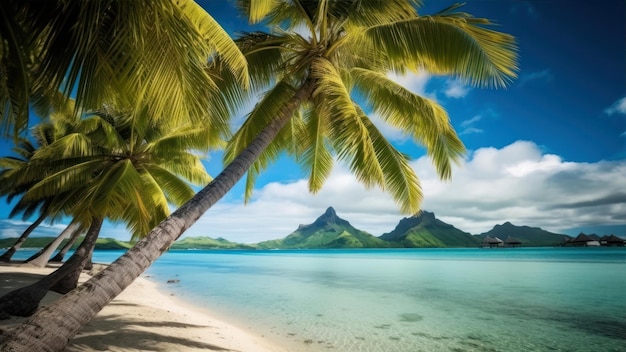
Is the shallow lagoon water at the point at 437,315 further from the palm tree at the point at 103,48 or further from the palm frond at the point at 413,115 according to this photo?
the palm tree at the point at 103,48

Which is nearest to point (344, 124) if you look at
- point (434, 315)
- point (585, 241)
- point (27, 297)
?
point (27, 297)

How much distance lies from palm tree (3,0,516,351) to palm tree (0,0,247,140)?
1641mm

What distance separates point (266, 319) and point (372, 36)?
364 inches

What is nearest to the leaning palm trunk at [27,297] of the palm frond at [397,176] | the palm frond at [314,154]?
the palm frond at [314,154]

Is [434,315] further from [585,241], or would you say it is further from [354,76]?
[585,241]

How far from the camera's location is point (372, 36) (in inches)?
240

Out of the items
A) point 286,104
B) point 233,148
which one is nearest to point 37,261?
point 233,148

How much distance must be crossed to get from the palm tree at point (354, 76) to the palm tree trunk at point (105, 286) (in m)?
0.02

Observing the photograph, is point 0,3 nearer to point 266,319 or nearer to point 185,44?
point 185,44

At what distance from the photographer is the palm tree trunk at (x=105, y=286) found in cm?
253

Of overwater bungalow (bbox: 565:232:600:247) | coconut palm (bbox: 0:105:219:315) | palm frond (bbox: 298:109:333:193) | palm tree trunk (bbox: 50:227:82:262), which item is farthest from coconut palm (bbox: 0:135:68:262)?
overwater bungalow (bbox: 565:232:600:247)

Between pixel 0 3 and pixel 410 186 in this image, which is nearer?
pixel 0 3

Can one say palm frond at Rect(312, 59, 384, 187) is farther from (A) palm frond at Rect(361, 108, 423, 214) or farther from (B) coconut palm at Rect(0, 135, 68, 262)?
(B) coconut palm at Rect(0, 135, 68, 262)

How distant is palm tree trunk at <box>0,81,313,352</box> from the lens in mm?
2531
